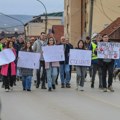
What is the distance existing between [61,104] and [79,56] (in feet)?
15.3

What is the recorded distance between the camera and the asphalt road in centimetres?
1159

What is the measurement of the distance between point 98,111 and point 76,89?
18.2 ft

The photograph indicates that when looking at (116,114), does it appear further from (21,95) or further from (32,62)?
(32,62)

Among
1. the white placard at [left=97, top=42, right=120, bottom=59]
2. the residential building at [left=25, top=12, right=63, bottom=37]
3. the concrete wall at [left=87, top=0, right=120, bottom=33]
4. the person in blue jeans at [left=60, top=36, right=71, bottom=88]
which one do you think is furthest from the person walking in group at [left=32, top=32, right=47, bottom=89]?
the residential building at [left=25, top=12, right=63, bottom=37]

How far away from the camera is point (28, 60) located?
17922 millimetres

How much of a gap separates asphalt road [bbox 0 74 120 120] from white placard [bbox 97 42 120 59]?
1172 millimetres

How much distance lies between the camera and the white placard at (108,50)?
17.4 meters

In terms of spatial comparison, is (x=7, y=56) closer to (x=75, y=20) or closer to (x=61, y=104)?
(x=61, y=104)

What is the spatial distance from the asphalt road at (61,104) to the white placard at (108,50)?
1.17 metres

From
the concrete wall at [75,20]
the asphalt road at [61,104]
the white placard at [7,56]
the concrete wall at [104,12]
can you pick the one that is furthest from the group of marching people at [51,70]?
the concrete wall at [75,20]

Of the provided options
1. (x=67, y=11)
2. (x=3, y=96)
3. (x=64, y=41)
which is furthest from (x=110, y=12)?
(x=3, y=96)

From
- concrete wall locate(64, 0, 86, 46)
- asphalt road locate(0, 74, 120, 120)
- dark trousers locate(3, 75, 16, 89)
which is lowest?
asphalt road locate(0, 74, 120, 120)

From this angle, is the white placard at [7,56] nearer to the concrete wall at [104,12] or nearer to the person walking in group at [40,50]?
the person walking in group at [40,50]

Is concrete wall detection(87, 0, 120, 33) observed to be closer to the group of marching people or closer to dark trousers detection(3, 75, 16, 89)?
the group of marching people
